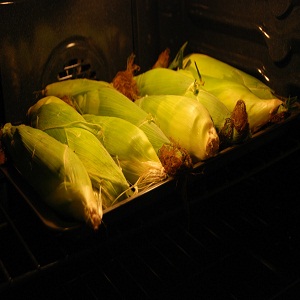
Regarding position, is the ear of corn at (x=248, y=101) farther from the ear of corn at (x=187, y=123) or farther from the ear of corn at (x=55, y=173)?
the ear of corn at (x=55, y=173)

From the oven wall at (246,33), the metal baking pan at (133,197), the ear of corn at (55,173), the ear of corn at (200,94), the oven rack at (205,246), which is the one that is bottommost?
the oven rack at (205,246)

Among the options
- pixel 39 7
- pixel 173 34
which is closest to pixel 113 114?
pixel 39 7

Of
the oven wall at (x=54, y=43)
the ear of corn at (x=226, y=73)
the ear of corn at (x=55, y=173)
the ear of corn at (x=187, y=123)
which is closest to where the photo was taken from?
the ear of corn at (x=55, y=173)

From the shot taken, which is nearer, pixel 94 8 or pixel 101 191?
pixel 101 191

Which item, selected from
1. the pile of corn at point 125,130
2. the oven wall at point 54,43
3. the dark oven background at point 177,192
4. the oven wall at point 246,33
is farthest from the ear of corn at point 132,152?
the oven wall at point 246,33

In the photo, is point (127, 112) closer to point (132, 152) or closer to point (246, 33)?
point (132, 152)

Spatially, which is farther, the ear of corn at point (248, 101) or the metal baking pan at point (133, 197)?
the ear of corn at point (248, 101)

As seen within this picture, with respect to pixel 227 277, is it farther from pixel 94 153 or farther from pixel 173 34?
pixel 173 34
